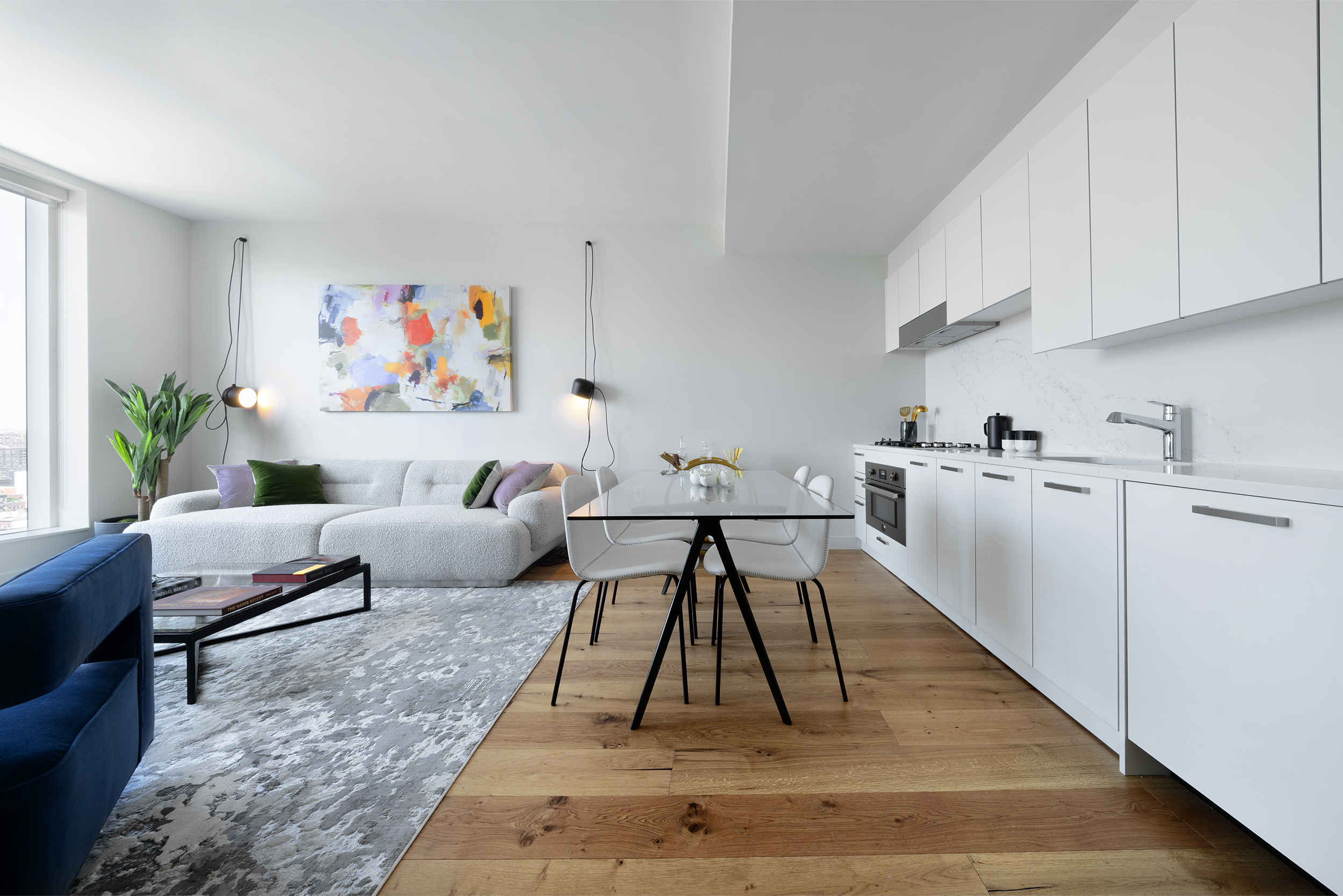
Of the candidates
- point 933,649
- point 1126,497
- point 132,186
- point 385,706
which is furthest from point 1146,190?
point 132,186

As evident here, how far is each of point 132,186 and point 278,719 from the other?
4.44 m

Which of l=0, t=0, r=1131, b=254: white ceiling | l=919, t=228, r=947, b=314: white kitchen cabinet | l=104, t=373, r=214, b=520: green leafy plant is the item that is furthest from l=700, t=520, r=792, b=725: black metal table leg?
l=104, t=373, r=214, b=520: green leafy plant

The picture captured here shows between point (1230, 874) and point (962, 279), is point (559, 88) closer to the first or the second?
point (962, 279)

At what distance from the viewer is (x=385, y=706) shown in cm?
183

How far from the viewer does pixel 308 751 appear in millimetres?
1579

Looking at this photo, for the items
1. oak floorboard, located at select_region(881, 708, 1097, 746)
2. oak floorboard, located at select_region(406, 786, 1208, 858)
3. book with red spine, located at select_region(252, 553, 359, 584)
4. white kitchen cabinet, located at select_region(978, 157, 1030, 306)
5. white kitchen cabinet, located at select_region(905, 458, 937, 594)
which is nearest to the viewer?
oak floorboard, located at select_region(406, 786, 1208, 858)

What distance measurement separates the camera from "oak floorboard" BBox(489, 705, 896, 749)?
1.62 m

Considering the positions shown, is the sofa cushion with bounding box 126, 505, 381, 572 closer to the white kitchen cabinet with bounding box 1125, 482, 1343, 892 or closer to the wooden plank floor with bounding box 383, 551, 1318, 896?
the wooden plank floor with bounding box 383, 551, 1318, 896

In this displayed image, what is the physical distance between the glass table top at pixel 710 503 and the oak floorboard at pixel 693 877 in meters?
0.80

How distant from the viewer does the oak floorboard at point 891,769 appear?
1414 millimetres

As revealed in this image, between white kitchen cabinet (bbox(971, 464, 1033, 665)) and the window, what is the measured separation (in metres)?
5.93

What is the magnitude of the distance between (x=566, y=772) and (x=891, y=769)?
940mm

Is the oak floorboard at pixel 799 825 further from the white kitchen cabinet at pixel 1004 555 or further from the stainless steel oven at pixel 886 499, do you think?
the stainless steel oven at pixel 886 499

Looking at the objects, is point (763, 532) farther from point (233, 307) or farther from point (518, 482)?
point (233, 307)
